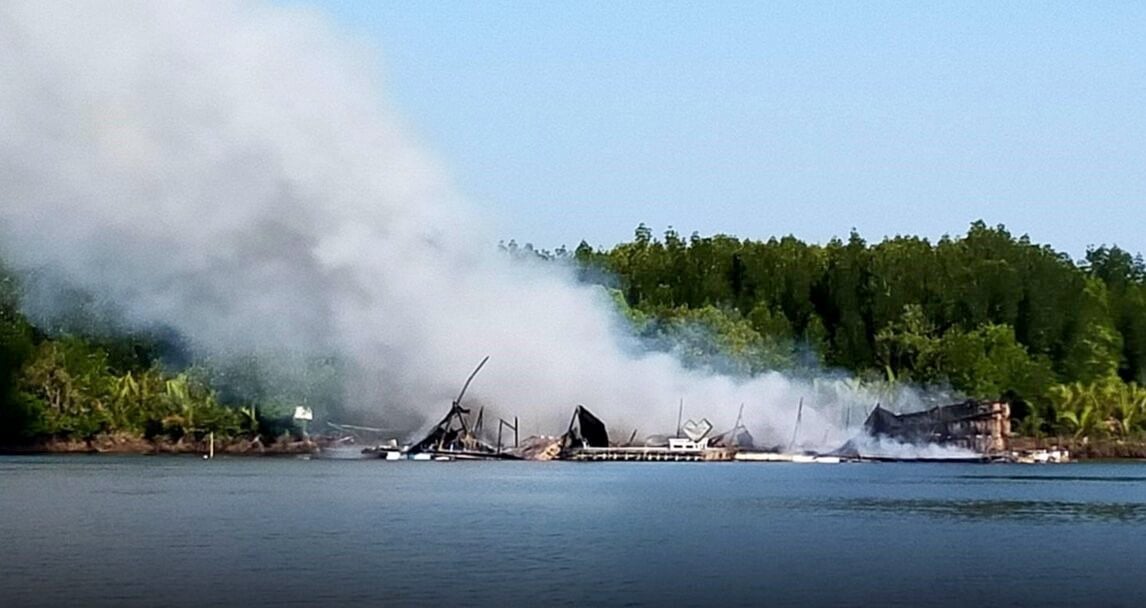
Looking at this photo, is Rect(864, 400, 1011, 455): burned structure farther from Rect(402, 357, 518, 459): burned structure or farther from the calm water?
the calm water

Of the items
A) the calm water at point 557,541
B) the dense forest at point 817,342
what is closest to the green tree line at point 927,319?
the dense forest at point 817,342

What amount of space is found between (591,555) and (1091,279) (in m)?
147

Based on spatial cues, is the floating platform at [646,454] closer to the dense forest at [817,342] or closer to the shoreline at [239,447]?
the dense forest at [817,342]

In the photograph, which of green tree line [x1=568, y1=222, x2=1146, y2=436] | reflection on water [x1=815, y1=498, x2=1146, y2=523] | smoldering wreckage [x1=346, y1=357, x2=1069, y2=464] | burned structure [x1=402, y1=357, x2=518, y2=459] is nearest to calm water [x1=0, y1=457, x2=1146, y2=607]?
reflection on water [x1=815, y1=498, x2=1146, y2=523]

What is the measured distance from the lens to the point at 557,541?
6397 cm

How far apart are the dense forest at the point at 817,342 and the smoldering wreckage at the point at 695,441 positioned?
7.37m

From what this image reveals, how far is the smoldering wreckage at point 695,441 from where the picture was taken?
133250mm

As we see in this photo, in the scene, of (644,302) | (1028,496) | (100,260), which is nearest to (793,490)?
(1028,496)

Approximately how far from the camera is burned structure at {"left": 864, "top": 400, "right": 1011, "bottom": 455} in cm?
14588

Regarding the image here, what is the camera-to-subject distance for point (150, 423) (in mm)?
162625

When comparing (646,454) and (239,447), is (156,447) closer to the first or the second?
(239,447)

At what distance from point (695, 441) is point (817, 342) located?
1489 inches

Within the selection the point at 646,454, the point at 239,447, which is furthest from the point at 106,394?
the point at 646,454

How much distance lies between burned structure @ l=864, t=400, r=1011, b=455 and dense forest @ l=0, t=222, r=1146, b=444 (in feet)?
36.1
